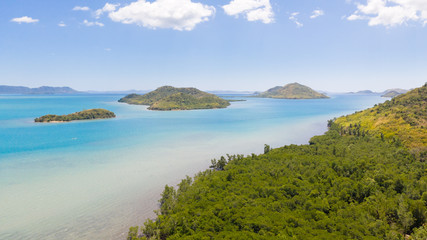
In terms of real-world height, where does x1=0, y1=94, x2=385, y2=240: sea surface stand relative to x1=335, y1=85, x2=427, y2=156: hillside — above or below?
below

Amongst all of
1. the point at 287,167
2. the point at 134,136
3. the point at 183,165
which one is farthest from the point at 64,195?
the point at 134,136

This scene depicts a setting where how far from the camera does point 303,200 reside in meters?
44.8

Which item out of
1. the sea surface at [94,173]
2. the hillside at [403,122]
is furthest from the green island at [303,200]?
the hillside at [403,122]

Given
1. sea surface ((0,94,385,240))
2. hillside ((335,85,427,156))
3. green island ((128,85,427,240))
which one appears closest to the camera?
green island ((128,85,427,240))

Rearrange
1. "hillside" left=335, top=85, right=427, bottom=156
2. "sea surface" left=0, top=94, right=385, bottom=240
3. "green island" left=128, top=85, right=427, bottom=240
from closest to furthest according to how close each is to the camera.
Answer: "green island" left=128, top=85, right=427, bottom=240 < "sea surface" left=0, top=94, right=385, bottom=240 < "hillside" left=335, top=85, right=427, bottom=156

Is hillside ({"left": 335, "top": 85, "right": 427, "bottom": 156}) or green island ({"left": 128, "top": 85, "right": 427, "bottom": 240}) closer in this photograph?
green island ({"left": 128, "top": 85, "right": 427, "bottom": 240})

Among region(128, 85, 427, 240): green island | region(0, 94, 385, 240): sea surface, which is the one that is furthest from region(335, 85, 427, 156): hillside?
region(0, 94, 385, 240): sea surface

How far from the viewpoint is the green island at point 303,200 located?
118 feet

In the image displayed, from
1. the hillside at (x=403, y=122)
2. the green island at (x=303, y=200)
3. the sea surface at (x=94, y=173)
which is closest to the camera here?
the green island at (x=303, y=200)

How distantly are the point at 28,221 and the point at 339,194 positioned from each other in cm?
6599

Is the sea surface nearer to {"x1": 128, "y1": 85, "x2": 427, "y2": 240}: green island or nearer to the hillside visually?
{"x1": 128, "y1": 85, "x2": 427, "y2": 240}: green island

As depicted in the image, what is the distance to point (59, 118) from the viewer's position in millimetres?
186500

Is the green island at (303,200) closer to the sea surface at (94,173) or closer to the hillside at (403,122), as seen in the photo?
the sea surface at (94,173)

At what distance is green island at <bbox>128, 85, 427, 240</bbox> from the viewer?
3584 cm
